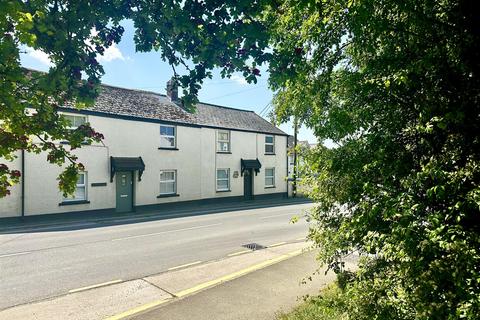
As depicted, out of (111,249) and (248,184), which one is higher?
(248,184)

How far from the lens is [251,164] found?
25.5 meters

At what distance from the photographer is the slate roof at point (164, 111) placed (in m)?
18.8

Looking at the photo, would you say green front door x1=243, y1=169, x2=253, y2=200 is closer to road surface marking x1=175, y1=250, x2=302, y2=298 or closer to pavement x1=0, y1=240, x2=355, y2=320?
road surface marking x1=175, y1=250, x2=302, y2=298

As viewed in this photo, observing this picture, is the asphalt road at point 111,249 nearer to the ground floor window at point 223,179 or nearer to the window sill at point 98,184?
the window sill at point 98,184

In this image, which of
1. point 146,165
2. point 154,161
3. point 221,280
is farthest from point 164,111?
point 221,280

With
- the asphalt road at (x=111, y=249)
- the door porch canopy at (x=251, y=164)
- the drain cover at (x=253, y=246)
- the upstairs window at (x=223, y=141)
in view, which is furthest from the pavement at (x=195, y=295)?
the door porch canopy at (x=251, y=164)

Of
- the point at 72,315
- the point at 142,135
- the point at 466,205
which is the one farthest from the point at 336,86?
the point at 142,135

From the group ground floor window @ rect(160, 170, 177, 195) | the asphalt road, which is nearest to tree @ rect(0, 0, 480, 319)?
the asphalt road

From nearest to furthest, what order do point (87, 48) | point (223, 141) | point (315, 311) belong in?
point (87, 48) → point (315, 311) → point (223, 141)

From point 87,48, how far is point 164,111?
19.1 meters

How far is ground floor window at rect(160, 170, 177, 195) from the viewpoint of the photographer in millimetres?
20422

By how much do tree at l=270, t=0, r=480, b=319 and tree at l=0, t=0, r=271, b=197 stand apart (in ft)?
1.82

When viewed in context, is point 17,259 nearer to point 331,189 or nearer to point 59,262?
point 59,262

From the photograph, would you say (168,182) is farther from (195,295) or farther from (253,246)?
(195,295)
